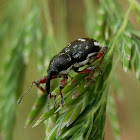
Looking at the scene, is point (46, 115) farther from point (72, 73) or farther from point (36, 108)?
point (72, 73)

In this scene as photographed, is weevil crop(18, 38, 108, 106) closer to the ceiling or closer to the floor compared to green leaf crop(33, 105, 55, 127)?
closer to the ceiling

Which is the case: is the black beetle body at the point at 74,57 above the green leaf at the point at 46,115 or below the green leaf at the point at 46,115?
above

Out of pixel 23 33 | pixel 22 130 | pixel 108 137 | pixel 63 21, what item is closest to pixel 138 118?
pixel 108 137

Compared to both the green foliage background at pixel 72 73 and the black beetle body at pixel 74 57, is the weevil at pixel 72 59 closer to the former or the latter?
the black beetle body at pixel 74 57

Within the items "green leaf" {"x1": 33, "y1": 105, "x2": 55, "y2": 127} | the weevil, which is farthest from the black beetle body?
"green leaf" {"x1": 33, "y1": 105, "x2": 55, "y2": 127}

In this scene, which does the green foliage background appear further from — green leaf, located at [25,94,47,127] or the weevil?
the weevil

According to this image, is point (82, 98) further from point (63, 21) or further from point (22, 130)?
point (22, 130)

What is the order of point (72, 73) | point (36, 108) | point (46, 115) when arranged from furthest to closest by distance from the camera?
point (72, 73), point (36, 108), point (46, 115)

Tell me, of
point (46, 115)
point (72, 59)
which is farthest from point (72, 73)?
point (46, 115)

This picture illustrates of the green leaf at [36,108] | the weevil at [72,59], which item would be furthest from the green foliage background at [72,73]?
the weevil at [72,59]
